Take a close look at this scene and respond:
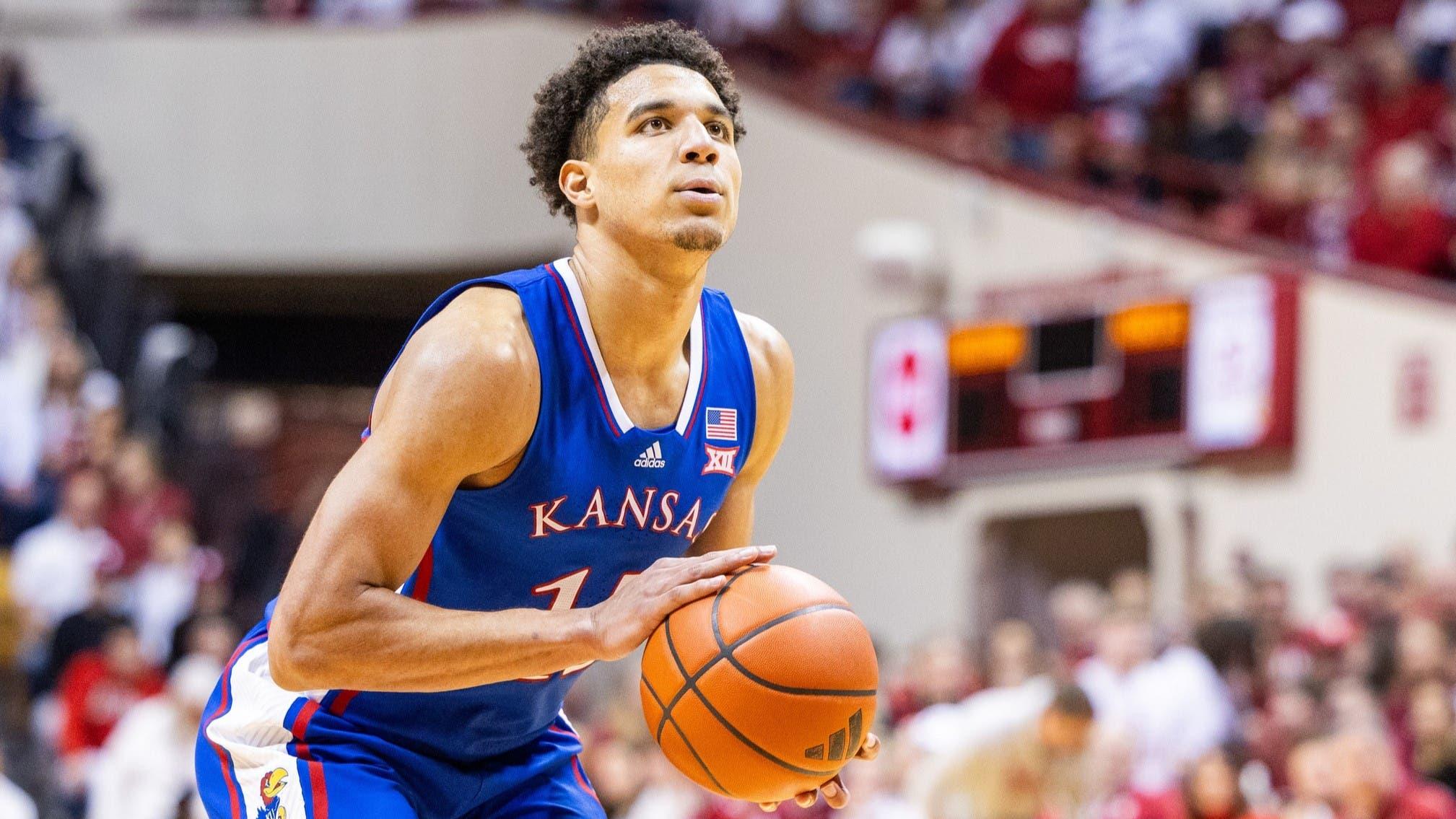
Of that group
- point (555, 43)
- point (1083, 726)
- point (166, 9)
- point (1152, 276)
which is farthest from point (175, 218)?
point (1083, 726)

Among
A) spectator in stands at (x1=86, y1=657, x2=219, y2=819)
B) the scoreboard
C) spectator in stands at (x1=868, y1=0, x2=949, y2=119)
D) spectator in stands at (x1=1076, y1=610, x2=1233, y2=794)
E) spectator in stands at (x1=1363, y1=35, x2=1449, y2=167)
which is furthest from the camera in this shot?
spectator in stands at (x1=868, y1=0, x2=949, y2=119)

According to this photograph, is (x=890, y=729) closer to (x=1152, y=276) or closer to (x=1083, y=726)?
(x=1083, y=726)

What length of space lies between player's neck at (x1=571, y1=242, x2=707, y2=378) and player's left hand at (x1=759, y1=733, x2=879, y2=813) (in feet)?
2.39

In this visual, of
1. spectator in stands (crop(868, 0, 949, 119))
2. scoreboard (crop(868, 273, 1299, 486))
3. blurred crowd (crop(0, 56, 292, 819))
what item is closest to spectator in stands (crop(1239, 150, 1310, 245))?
scoreboard (crop(868, 273, 1299, 486))

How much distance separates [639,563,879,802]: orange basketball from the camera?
2.96 metres

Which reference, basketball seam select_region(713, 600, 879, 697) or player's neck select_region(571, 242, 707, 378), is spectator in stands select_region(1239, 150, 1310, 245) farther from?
basketball seam select_region(713, 600, 879, 697)

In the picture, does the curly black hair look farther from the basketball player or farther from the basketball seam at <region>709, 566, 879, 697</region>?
the basketball seam at <region>709, 566, 879, 697</region>

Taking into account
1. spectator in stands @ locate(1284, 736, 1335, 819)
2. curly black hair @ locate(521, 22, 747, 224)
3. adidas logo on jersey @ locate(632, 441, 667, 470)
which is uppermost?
curly black hair @ locate(521, 22, 747, 224)

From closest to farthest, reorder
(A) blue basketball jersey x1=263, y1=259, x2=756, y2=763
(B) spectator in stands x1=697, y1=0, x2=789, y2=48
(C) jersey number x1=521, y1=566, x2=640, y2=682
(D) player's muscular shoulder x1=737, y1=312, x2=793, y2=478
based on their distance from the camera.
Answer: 1. (A) blue basketball jersey x1=263, y1=259, x2=756, y2=763
2. (C) jersey number x1=521, y1=566, x2=640, y2=682
3. (D) player's muscular shoulder x1=737, y1=312, x2=793, y2=478
4. (B) spectator in stands x1=697, y1=0, x2=789, y2=48

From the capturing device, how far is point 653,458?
10.6 ft

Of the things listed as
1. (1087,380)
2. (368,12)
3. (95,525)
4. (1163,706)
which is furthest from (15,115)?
(1163,706)

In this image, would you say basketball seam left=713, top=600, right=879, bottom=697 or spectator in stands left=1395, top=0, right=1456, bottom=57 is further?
spectator in stands left=1395, top=0, right=1456, bottom=57

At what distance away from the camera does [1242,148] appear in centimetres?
1106

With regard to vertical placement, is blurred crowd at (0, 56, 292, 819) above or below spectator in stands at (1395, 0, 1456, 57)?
below
